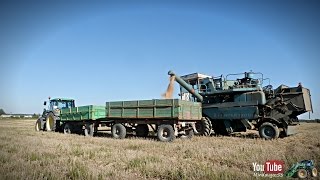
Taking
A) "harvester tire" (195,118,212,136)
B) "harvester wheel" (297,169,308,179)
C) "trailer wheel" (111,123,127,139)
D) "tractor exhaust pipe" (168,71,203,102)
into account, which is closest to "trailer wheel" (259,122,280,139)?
"harvester tire" (195,118,212,136)

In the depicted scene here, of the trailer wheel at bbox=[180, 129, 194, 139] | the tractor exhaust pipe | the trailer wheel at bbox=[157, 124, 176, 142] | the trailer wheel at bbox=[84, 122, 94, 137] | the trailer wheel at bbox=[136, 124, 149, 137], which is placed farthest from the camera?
the trailer wheel at bbox=[84, 122, 94, 137]

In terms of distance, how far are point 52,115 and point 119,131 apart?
25.5 feet

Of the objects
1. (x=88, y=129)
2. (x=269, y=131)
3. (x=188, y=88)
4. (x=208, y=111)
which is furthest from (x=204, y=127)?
(x=88, y=129)

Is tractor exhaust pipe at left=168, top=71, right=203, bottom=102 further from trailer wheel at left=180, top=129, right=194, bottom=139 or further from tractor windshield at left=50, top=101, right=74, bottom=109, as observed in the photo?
tractor windshield at left=50, top=101, right=74, bottom=109

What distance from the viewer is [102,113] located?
16.7 metres

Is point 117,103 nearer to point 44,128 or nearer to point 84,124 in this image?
point 84,124

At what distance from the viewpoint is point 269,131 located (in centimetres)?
1346

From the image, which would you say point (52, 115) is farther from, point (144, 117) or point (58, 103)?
point (144, 117)

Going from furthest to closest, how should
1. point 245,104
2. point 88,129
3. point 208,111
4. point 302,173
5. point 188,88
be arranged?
point 88,129 < point 188,88 < point 208,111 < point 245,104 < point 302,173

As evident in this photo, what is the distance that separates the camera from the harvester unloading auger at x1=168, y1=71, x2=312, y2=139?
44.5 feet

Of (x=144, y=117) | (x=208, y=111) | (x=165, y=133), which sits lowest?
(x=165, y=133)

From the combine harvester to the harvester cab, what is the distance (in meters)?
3.14

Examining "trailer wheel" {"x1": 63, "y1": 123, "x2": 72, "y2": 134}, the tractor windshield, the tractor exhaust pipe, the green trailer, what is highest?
the tractor exhaust pipe

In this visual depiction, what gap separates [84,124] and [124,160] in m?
10.5
